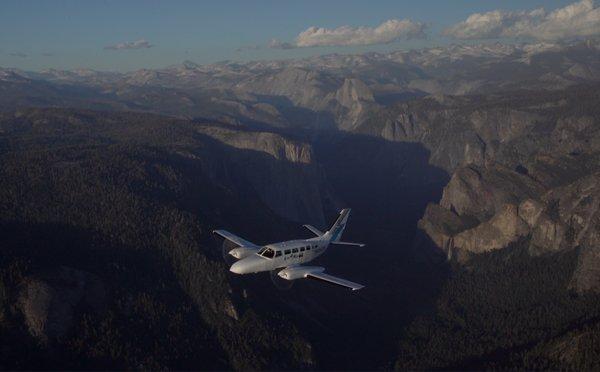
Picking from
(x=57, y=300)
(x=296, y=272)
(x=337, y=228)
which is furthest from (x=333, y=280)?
(x=57, y=300)

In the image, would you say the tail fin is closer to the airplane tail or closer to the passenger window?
the airplane tail

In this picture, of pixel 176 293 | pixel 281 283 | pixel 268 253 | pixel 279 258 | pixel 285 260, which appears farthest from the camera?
pixel 176 293

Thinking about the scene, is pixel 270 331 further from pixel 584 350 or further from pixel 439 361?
pixel 584 350

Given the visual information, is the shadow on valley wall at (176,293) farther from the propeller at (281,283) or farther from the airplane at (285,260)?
the propeller at (281,283)

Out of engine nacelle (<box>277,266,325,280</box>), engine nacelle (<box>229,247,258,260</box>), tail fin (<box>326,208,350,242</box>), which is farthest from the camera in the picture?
tail fin (<box>326,208,350,242</box>)

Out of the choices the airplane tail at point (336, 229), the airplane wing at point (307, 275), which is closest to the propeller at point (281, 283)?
the airplane wing at point (307, 275)

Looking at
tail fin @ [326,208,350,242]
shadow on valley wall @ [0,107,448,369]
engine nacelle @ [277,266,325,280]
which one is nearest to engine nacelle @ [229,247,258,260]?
engine nacelle @ [277,266,325,280]

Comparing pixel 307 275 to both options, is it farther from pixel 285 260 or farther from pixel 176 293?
pixel 176 293
